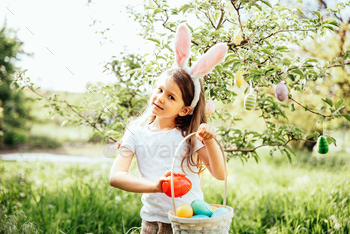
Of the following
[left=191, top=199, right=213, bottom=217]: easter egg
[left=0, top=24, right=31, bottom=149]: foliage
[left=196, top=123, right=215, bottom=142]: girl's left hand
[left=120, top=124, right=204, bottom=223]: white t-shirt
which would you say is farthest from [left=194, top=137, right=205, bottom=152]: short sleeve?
[left=0, top=24, right=31, bottom=149]: foliage

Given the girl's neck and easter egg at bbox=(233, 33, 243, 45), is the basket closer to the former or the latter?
the girl's neck

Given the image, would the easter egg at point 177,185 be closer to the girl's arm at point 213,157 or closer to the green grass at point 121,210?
the girl's arm at point 213,157

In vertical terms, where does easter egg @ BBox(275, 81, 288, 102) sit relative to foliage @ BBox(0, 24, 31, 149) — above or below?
above

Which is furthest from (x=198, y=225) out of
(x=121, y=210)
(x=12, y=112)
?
(x=12, y=112)

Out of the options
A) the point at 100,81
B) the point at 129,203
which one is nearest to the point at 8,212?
the point at 129,203

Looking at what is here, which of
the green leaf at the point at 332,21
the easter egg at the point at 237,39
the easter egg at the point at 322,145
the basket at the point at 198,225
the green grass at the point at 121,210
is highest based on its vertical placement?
the green leaf at the point at 332,21

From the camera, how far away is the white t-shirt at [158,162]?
1.15 meters

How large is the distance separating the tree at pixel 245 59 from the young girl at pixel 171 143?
269 mm

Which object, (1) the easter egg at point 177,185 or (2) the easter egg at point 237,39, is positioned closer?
(1) the easter egg at point 177,185

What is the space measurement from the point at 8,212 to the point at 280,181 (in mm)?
3669

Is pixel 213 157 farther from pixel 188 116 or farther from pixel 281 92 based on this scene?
pixel 281 92

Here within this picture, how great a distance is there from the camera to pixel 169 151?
119cm

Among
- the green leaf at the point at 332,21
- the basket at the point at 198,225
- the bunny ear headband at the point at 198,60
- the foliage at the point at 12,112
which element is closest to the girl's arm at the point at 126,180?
the basket at the point at 198,225

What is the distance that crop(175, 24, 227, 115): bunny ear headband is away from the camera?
1.13 metres
